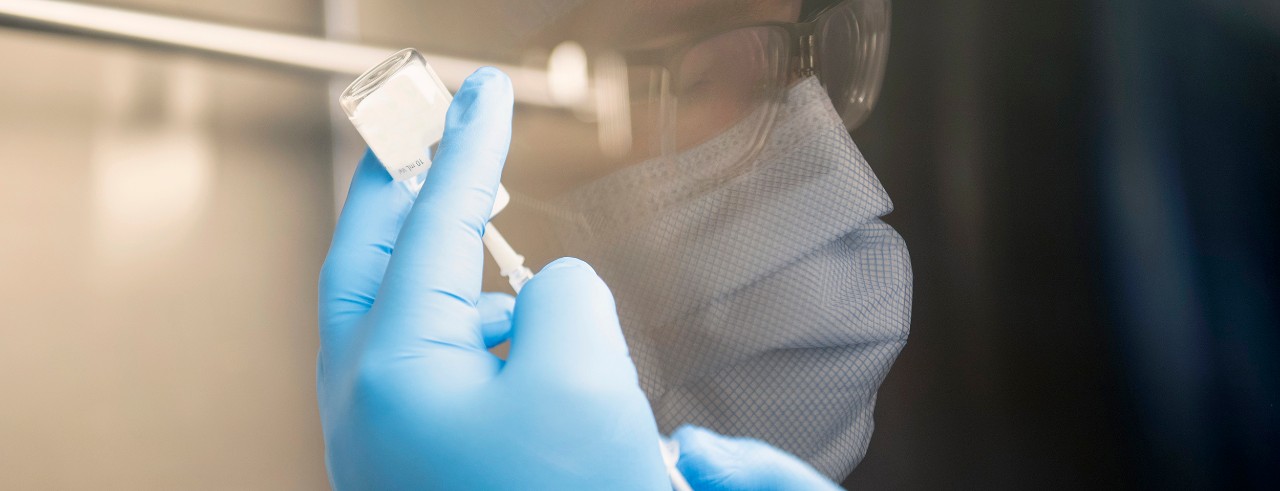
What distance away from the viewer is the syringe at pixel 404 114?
0.49 meters

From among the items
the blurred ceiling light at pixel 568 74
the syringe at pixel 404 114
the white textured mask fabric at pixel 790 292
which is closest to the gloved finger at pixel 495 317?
the syringe at pixel 404 114

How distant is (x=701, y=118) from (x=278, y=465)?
600mm

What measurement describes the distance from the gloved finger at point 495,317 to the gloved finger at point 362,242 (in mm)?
86

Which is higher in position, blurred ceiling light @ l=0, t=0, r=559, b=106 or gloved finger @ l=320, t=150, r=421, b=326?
blurred ceiling light @ l=0, t=0, r=559, b=106

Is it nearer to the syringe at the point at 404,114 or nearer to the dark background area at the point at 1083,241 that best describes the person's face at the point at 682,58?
the dark background area at the point at 1083,241

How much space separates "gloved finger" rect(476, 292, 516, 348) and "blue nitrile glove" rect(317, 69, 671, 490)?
0.08m

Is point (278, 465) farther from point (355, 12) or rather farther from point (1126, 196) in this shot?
point (1126, 196)

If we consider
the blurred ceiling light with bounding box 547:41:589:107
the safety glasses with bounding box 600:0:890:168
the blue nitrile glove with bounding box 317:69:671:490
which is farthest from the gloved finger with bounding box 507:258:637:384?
the blurred ceiling light with bounding box 547:41:589:107

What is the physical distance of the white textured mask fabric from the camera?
619 millimetres

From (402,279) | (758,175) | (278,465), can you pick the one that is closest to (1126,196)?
(758,175)

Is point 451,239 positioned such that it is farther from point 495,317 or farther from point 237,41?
point 237,41

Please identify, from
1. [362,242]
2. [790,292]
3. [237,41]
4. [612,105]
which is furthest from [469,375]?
[237,41]

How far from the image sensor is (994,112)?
578mm

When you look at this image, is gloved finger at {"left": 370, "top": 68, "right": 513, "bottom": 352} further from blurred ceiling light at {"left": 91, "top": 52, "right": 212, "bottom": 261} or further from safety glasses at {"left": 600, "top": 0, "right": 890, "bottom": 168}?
blurred ceiling light at {"left": 91, "top": 52, "right": 212, "bottom": 261}
